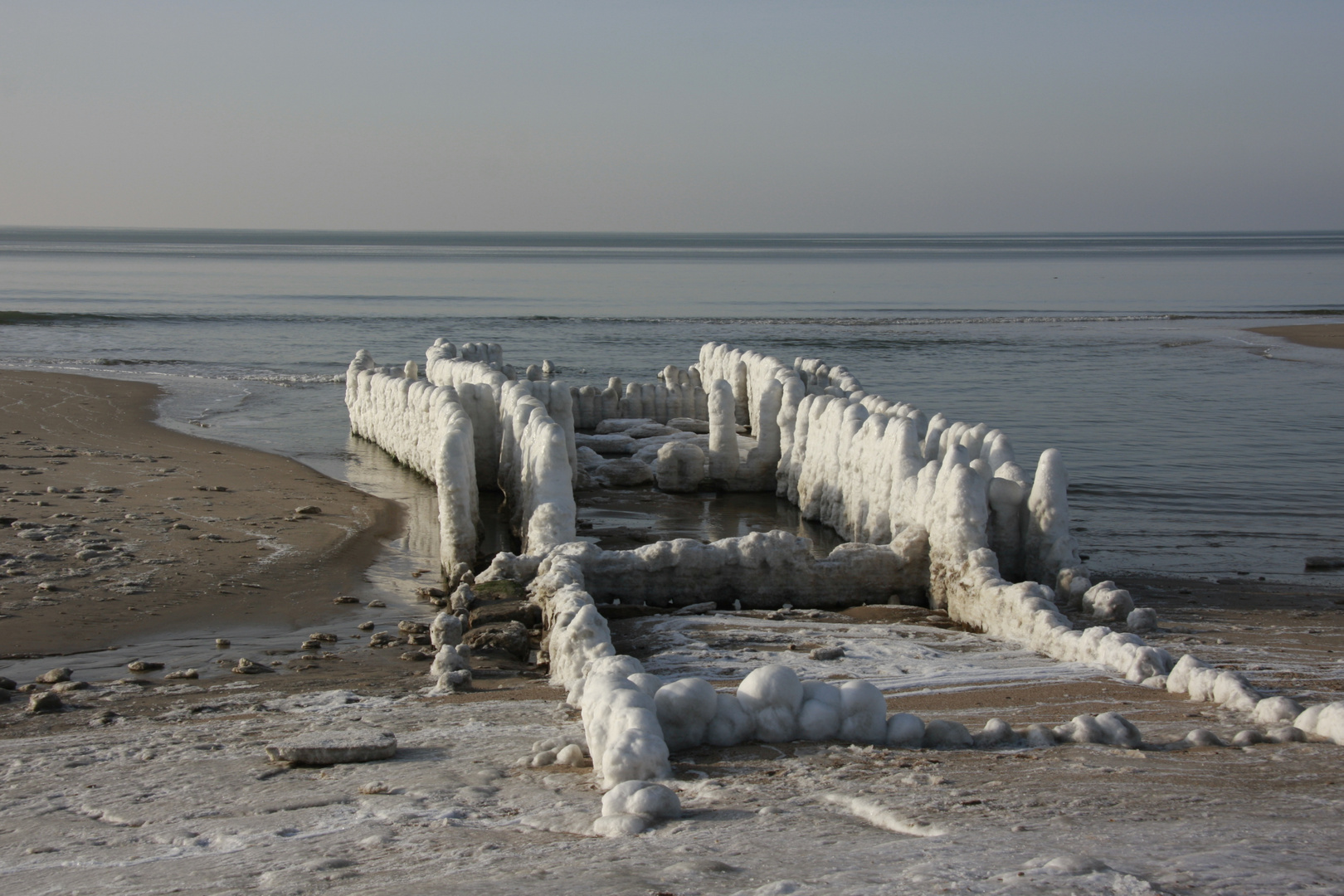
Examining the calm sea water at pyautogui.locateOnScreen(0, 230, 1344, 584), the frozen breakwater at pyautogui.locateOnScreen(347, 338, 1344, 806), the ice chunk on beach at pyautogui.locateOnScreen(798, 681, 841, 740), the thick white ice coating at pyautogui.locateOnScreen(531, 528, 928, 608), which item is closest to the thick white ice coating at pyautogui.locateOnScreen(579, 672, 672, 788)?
the frozen breakwater at pyautogui.locateOnScreen(347, 338, 1344, 806)

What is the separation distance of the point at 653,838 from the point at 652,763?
0.64 m

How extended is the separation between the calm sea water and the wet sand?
3.24 ft

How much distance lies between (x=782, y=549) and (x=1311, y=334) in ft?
115

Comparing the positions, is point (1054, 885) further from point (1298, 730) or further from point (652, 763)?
point (1298, 730)

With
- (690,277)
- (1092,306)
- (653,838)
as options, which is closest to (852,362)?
(1092,306)

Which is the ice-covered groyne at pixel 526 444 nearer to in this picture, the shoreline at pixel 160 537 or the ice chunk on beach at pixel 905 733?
the shoreline at pixel 160 537

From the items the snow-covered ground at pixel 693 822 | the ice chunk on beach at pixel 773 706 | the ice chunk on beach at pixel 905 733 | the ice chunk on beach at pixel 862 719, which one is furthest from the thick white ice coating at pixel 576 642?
the ice chunk on beach at pixel 905 733

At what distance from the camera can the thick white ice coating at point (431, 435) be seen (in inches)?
421

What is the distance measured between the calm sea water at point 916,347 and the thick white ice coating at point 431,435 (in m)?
0.77

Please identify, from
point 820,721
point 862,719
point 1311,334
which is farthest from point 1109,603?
point 1311,334

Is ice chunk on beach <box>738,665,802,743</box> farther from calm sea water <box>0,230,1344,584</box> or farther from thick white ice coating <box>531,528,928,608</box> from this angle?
calm sea water <box>0,230,1344,584</box>

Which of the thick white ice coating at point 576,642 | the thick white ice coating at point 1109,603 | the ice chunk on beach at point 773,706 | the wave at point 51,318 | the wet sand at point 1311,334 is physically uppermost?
the wave at point 51,318

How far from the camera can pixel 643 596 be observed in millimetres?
9461

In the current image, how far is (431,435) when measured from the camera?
1468 cm
